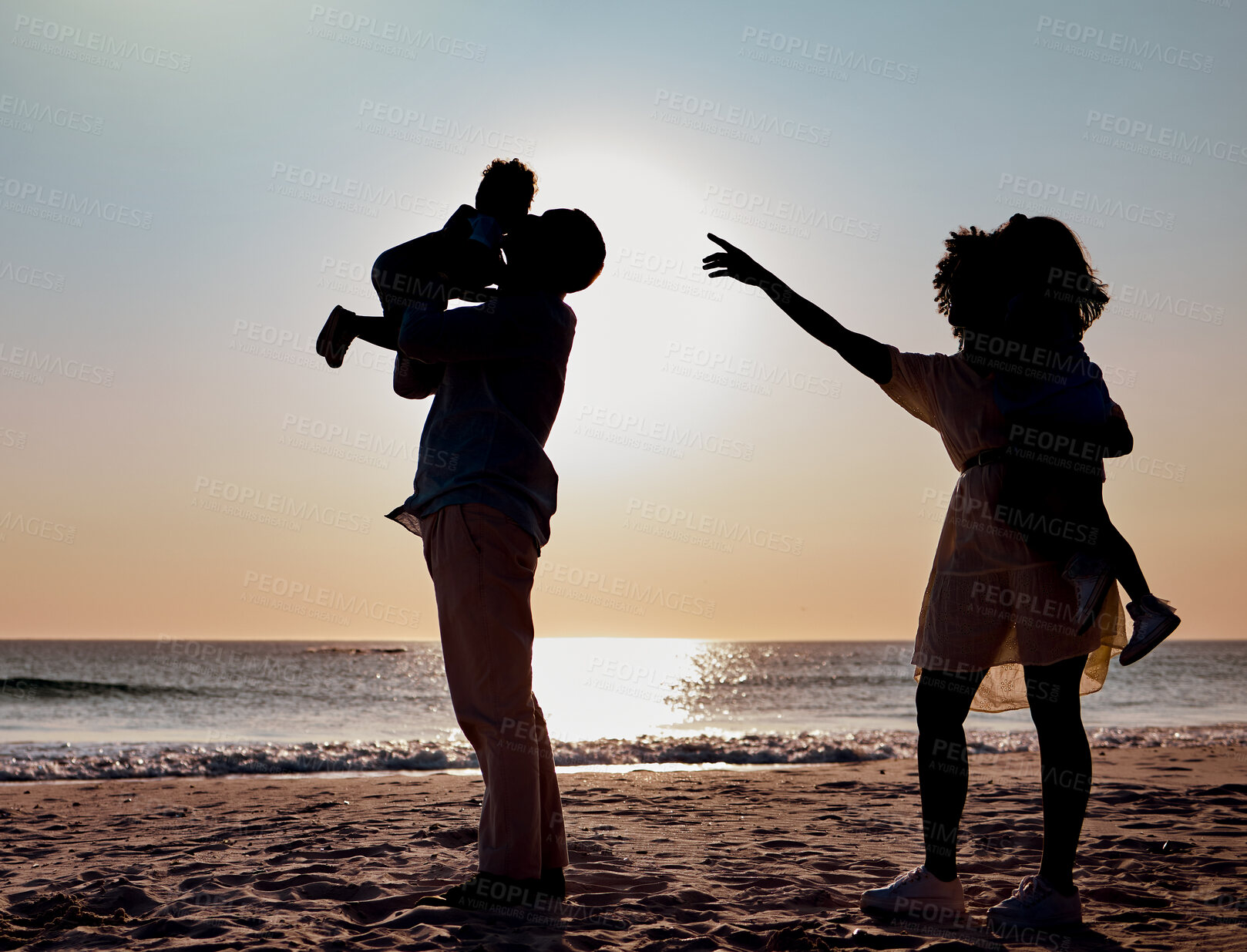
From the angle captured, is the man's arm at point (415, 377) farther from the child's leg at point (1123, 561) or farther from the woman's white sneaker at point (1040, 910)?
the woman's white sneaker at point (1040, 910)

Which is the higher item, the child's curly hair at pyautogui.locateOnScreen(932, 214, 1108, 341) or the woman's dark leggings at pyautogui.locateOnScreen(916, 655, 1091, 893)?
the child's curly hair at pyautogui.locateOnScreen(932, 214, 1108, 341)

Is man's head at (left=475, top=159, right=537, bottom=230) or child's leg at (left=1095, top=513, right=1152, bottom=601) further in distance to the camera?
man's head at (left=475, top=159, right=537, bottom=230)

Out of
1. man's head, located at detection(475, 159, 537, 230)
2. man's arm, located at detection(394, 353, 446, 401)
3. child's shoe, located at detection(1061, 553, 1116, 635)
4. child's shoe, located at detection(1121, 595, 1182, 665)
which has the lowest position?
child's shoe, located at detection(1121, 595, 1182, 665)

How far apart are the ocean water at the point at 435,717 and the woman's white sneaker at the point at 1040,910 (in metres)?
6.96

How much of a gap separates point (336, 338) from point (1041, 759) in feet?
7.63

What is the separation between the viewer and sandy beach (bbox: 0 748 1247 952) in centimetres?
235

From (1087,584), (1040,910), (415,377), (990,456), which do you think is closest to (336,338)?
(415,377)

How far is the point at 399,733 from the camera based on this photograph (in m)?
14.1

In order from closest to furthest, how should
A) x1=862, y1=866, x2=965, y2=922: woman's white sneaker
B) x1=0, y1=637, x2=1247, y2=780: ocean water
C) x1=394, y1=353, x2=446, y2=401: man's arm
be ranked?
x1=862, y1=866, x2=965, y2=922: woman's white sneaker
x1=394, y1=353, x2=446, y2=401: man's arm
x1=0, y1=637, x2=1247, y2=780: ocean water

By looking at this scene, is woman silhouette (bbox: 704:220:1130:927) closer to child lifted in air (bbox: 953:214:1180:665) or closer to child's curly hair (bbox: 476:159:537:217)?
child lifted in air (bbox: 953:214:1180:665)

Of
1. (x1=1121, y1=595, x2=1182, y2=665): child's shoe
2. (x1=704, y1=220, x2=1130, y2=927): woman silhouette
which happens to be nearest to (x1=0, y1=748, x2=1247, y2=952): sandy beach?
(x1=704, y1=220, x2=1130, y2=927): woman silhouette

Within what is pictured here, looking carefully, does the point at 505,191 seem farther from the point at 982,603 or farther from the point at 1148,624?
the point at 1148,624

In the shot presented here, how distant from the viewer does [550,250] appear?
2605 millimetres

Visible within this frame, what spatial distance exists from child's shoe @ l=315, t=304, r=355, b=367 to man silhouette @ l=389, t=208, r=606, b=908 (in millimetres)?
181
